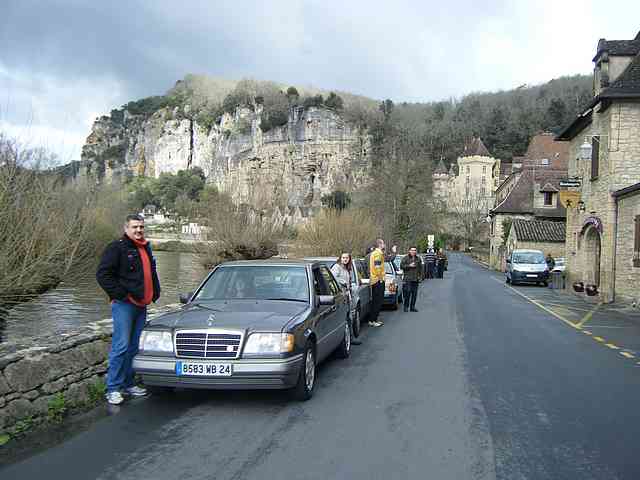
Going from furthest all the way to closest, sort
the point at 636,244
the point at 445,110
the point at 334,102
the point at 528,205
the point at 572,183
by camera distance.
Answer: the point at 445,110, the point at 334,102, the point at 528,205, the point at 572,183, the point at 636,244

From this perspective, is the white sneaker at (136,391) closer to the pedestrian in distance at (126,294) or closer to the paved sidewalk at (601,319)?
the pedestrian in distance at (126,294)

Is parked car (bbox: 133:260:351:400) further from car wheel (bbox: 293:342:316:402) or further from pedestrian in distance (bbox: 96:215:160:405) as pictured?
pedestrian in distance (bbox: 96:215:160:405)

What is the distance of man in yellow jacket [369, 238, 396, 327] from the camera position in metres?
12.9

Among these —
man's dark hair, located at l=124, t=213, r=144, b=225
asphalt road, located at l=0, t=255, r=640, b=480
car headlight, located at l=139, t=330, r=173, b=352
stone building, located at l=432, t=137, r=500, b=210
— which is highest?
stone building, located at l=432, t=137, r=500, b=210

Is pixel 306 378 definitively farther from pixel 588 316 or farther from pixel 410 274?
pixel 588 316

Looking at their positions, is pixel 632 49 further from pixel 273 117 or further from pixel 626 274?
pixel 273 117

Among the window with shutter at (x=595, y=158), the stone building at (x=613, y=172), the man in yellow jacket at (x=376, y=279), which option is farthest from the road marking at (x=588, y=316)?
the window with shutter at (x=595, y=158)

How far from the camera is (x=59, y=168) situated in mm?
11602

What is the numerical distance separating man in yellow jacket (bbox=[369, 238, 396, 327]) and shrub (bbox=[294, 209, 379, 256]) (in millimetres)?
13362

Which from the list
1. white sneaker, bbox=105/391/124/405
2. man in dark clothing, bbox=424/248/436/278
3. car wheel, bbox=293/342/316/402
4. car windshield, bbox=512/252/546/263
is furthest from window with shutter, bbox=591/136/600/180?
white sneaker, bbox=105/391/124/405

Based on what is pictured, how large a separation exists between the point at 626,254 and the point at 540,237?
27719mm

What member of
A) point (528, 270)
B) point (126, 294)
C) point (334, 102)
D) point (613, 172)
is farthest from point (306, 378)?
point (334, 102)

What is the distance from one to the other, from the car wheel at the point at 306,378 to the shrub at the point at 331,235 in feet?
66.2

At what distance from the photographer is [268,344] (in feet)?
19.7
